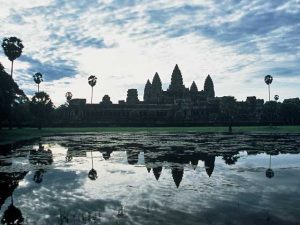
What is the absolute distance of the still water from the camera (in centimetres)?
948

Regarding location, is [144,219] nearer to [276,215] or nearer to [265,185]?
[276,215]

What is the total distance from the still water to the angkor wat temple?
7491 centimetres

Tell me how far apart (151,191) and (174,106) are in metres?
99.1

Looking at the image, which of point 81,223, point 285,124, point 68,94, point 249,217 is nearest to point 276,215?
point 249,217

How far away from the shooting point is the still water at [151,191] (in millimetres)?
9477

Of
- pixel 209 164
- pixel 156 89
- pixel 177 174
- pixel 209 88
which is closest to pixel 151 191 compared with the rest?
pixel 177 174

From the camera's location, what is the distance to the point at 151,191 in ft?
41.7

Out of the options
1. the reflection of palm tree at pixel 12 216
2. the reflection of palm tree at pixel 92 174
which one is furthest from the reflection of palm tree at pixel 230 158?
the reflection of palm tree at pixel 12 216

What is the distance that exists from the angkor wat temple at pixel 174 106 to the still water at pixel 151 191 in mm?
74907

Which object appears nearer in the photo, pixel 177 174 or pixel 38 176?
pixel 38 176

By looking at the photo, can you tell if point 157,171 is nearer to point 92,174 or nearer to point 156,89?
point 92,174

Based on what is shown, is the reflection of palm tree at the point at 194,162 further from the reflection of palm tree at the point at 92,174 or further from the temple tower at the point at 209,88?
the temple tower at the point at 209,88

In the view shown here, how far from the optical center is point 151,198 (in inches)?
457

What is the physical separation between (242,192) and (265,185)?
71.2 inches
